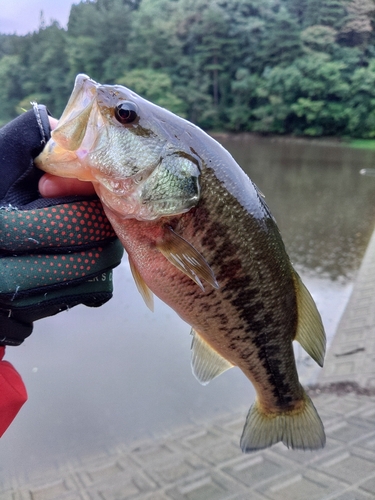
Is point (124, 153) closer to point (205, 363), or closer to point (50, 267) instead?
point (50, 267)

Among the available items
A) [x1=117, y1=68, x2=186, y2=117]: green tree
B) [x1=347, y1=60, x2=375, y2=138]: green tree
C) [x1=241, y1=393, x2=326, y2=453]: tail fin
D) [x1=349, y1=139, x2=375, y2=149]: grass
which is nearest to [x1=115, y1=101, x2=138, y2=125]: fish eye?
[x1=241, y1=393, x2=326, y2=453]: tail fin

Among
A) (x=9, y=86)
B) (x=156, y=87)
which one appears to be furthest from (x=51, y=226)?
(x=9, y=86)

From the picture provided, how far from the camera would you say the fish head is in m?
1.41

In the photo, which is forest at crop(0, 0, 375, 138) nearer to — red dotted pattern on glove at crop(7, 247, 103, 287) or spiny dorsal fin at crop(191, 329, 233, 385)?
spiny dorsal fin at crop(191, 329, 233, 385)

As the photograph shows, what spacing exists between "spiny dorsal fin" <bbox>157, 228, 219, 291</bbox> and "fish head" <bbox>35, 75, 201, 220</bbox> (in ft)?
0.33

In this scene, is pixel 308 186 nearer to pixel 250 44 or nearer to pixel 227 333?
pixel 227 333

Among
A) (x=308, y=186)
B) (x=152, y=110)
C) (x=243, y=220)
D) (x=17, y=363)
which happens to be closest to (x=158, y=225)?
(x=243, y=220)

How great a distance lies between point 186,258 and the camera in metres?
1.43

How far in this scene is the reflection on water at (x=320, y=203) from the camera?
864cm

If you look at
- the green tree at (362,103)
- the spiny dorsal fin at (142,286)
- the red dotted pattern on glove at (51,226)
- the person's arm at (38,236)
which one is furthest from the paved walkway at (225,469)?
the green tree at (362,103)

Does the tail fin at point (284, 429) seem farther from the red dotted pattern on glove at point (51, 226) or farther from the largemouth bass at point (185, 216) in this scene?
the red dotted pattern on glove at point (51, 226)

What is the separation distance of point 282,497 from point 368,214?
10399mm

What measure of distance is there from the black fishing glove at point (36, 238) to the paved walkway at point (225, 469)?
2270 mm

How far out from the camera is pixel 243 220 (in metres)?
1.57
